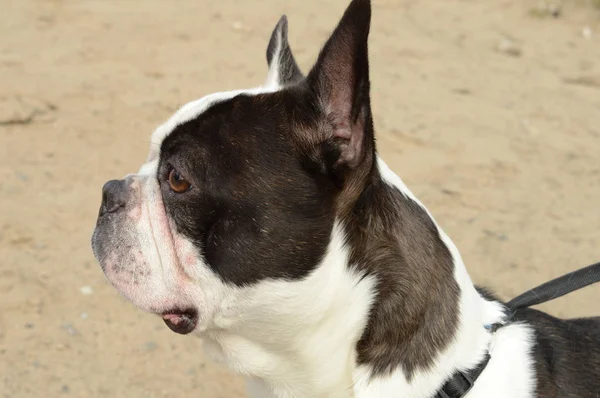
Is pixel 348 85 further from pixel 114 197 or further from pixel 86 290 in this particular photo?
pixel 86 290

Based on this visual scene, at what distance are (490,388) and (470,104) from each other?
402 centimetres

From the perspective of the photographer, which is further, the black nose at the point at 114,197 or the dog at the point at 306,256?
the black nose at the point at 114,197

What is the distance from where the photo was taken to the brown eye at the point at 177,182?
8.46 ft

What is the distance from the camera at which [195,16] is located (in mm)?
7023

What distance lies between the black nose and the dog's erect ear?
2.43ft

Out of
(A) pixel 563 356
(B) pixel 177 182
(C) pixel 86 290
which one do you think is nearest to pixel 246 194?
(B) pixel 177 182

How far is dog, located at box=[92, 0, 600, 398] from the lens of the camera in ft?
8.20

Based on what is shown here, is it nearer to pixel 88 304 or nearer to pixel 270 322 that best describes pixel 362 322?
pixel 270 322

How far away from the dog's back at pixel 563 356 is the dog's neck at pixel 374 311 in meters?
0.24

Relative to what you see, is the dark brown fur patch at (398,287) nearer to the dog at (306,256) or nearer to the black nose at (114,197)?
the dog at (306,256)

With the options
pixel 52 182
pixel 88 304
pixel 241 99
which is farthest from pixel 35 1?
pixel 241 99

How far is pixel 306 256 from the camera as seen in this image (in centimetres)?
251

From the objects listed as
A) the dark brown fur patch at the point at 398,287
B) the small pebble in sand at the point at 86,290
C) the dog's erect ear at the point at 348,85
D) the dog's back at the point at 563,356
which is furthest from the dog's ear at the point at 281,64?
the small pebble in sand at the point at 86,290

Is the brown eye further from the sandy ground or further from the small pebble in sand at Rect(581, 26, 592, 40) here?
the small pebble in sand at Rect(581, 26, 592, 40)
